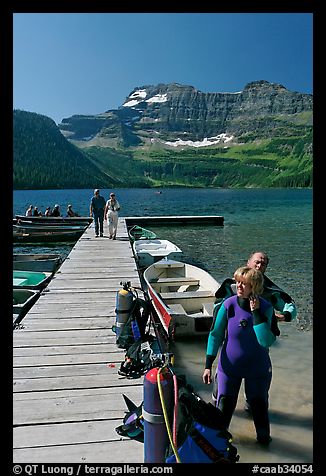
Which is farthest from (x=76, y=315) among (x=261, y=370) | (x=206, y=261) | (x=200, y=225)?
(x=200, y=225)

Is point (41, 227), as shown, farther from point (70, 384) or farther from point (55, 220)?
point (70, 384)

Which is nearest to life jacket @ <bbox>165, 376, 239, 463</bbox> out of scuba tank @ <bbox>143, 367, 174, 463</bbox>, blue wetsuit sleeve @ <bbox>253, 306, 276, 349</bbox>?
scuba tank @ <bbox>143, 367, 174, 463</bbox>

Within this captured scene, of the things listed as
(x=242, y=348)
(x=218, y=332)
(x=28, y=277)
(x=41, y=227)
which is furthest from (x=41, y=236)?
(x=242, y=348)

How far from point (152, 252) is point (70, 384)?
1261cm

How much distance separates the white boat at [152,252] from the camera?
653 inches

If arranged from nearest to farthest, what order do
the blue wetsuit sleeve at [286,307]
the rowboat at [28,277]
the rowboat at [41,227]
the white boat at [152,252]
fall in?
the blue wetsuit sleeve at [286,307]
the rowboat at [28,277]
the white boat at [152,252]
the rowboat at [41,227]

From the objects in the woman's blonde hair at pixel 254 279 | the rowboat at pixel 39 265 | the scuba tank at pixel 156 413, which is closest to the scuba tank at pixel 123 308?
the woman's blonde hair at pixel 254 279

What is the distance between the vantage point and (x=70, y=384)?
496 centimetres

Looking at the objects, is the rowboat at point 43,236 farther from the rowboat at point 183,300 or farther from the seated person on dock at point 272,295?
the seated person on dock at point 272,295

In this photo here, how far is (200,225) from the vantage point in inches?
1467

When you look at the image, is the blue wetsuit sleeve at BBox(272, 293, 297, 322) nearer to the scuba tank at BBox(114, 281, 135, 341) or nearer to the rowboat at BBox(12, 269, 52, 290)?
the scuba tank at BBox(114, 281, 135, 341)

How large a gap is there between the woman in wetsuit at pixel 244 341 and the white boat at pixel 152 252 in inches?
461
